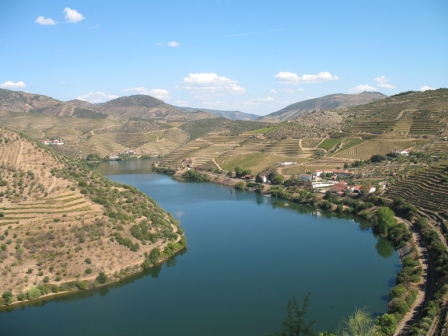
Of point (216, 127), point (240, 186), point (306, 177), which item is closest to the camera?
point (306, 177)

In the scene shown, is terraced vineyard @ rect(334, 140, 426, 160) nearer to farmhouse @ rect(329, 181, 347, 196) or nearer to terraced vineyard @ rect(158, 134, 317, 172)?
terraced vineyard @ rect(158, 134, 317, 172)

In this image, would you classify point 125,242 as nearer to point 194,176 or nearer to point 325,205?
point 325,205

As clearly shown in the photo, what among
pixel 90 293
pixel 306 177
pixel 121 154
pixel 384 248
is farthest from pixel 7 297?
pixel 121 154

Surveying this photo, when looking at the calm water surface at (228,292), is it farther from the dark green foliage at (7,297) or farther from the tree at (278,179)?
the tree at (278,179)

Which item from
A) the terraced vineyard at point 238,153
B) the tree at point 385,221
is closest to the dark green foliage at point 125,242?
the tree at point 385,221

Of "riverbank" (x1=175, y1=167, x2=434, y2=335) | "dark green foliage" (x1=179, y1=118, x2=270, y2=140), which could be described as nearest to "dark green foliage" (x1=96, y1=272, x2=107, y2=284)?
"riverbank" (x1=175, y1=167, x2=434, y2=335)

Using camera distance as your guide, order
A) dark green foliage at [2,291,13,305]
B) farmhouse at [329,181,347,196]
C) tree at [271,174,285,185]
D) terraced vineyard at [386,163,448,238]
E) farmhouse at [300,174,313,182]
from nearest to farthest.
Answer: dark green foliage at [2,291,13,305] → terraced vineyard at [386,163,448,238] → farmhouse at [329,181,347,196] → farmhouse at [300,174,313,182] → tree at [271,174,285,185]
